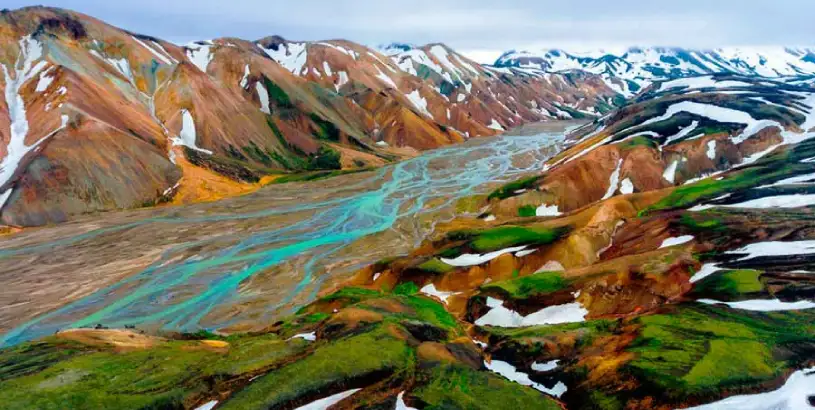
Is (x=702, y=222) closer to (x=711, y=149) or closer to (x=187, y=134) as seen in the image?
(x=711, y=149)

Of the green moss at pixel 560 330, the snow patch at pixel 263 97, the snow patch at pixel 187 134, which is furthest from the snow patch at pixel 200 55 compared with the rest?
the green moss at pixel 560 330

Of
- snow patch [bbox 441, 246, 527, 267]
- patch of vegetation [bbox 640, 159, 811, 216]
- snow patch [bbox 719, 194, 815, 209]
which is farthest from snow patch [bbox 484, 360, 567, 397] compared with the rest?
patch of vegetation [bbox 640, 159, 811, 216]

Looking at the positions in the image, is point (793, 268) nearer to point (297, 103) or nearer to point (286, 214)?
point (286, 214)

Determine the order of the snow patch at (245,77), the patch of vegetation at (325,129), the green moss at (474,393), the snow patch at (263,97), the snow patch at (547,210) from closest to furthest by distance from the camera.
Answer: the green moss at (474,393), the snow patch at (547,210), the patch of vegetation at (325,129), the snow patch at (263,97), the snow patch at (245,77)

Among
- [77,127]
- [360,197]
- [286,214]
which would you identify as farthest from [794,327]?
[77,127]

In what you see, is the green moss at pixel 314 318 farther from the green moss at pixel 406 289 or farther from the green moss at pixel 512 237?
the green moss at pixel 512 237

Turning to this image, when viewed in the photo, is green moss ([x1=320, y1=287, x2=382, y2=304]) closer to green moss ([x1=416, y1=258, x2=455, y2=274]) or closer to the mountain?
green moss ([x1=416, y1=258, x2=455, y2=274])
